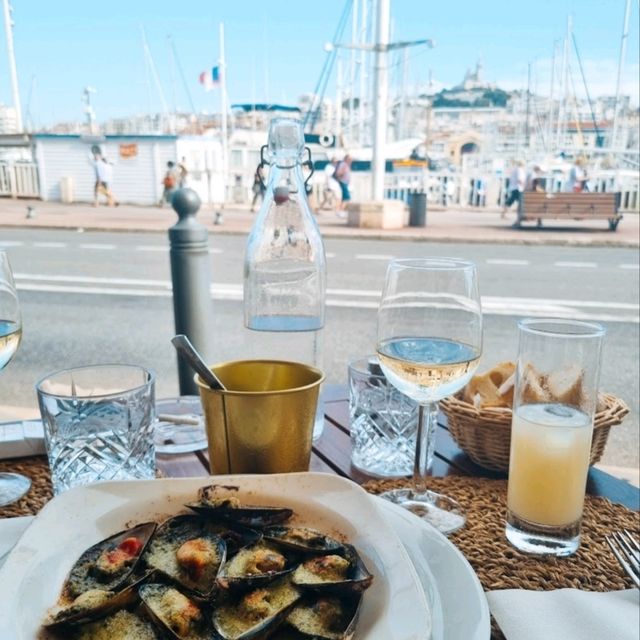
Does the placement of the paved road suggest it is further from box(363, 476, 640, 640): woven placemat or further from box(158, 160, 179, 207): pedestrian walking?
box(158, 160, 179, 207): pedestrian walking

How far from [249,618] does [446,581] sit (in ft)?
0.71

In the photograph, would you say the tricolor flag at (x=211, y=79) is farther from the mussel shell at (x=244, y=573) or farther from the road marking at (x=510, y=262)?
the mussel shell at (x=244, y=573)

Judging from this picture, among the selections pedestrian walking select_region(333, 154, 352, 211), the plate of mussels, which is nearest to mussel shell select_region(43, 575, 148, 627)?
the plate of mussels

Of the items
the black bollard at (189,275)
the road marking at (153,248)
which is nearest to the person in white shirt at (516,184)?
the road marking at (153,248)

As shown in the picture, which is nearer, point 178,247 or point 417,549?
point 417,549

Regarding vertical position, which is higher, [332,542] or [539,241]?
[332,542]

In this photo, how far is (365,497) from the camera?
70 cm

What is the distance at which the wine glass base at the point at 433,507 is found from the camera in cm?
88

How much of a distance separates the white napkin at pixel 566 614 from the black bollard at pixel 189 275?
5.92ft

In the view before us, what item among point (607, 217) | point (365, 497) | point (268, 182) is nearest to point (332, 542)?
point (365, 497)

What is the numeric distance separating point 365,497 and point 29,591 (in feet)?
1.13

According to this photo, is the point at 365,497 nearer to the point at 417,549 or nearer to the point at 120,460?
the point at 417,549

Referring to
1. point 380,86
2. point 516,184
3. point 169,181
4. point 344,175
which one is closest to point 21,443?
→ point 380,86

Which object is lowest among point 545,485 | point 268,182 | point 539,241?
point 539,241
